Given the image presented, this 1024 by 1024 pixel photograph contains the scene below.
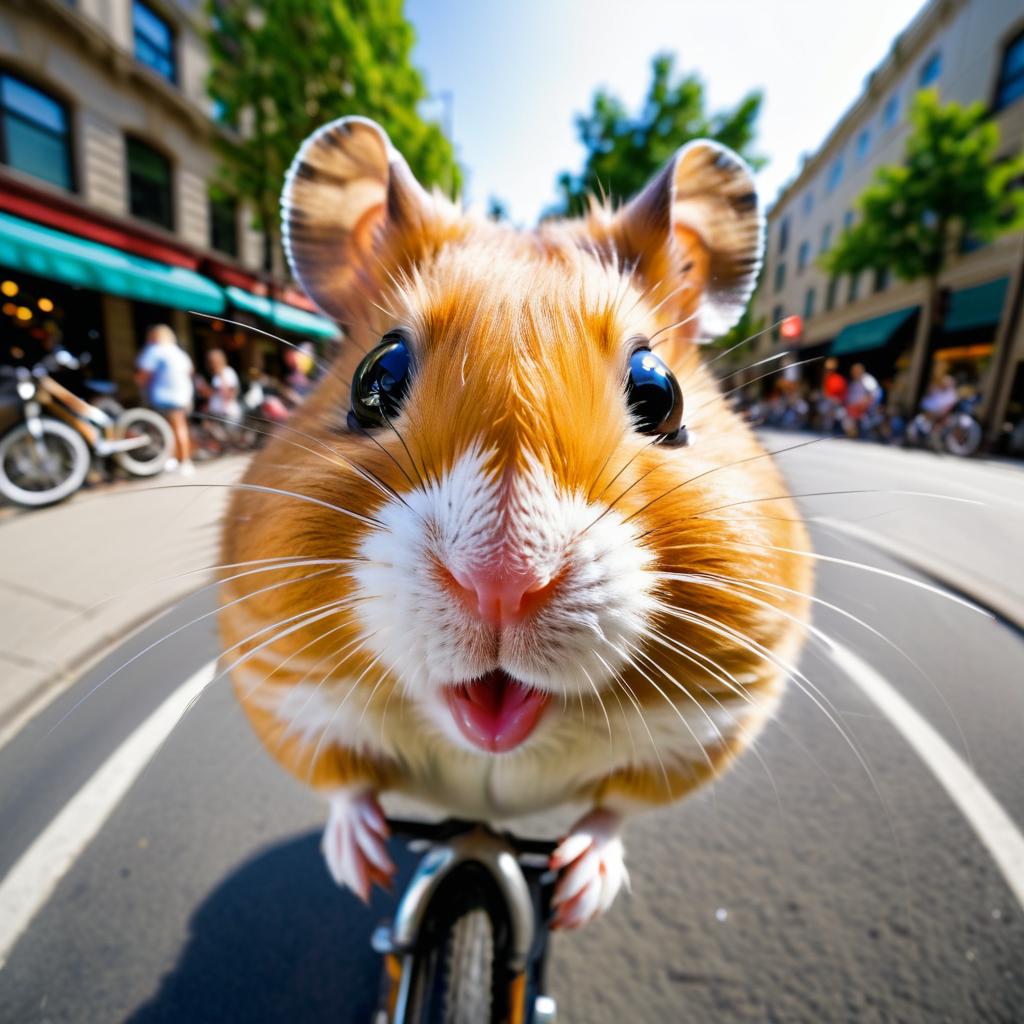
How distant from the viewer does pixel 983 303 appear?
2.68ft

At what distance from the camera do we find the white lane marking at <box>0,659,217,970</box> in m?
0.96

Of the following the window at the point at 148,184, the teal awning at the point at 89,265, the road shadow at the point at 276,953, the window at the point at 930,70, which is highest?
the window at the point at 148,184

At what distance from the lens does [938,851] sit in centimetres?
119

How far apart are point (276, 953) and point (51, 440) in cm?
367

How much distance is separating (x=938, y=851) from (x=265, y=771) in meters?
1.76

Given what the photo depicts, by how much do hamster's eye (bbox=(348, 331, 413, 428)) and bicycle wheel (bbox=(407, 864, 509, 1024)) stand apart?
32.4 inches

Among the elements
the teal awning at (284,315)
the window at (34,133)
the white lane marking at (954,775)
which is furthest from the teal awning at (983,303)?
the window at (34,133)

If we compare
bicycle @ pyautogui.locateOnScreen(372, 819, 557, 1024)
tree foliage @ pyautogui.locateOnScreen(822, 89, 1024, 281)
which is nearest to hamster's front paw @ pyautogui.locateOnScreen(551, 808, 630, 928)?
bicycle @ pyautogui.locateOnScreen(372, 819, 557, 1024)

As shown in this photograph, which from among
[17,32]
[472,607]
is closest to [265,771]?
[472,607]

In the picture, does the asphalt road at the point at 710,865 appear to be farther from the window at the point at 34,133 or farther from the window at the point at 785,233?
the window at the point at 34,133

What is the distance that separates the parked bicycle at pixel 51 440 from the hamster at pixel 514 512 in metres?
2.30

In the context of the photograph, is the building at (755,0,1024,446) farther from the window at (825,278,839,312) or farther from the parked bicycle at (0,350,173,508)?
the parked bicycle at (0,350,173,508)

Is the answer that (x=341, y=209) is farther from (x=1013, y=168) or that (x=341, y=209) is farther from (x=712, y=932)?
(x=712, y=932)

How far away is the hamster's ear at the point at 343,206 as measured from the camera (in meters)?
0.62
